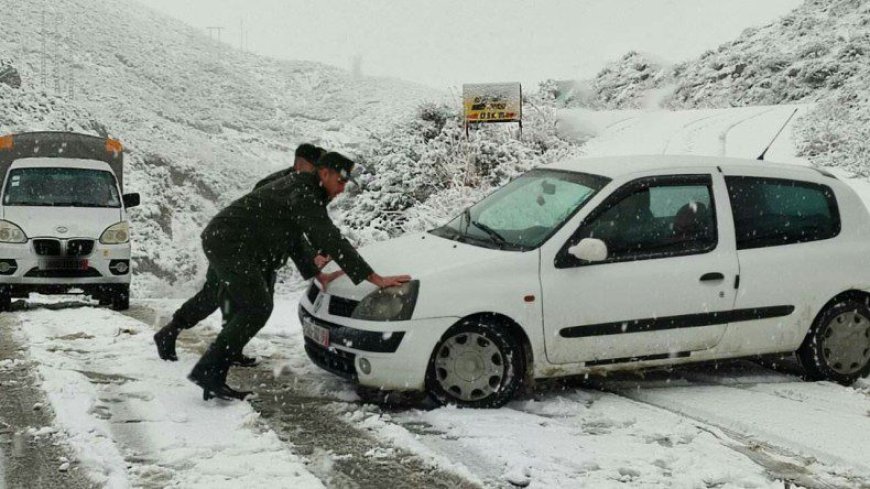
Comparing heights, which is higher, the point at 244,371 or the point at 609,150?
the point at 609,150

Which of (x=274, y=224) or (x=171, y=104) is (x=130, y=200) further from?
(x=171, y=104)

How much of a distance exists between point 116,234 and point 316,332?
643cm

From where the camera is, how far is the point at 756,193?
6.29 meters

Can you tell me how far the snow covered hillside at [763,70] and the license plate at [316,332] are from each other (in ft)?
66.2

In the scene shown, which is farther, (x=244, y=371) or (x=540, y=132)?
(x=540, y=132)

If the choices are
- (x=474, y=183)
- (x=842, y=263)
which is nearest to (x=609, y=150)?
(x=474, y=183)

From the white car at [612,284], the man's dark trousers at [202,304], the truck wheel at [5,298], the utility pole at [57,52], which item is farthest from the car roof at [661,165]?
the utility pole at [57,52]

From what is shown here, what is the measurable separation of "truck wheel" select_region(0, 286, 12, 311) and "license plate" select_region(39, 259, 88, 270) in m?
0.49

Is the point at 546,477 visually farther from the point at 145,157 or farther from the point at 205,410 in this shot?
the point at 145,157

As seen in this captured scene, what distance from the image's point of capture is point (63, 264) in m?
10.9

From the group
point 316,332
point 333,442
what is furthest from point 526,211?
point 333,442

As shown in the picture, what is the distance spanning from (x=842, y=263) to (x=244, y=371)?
445cm

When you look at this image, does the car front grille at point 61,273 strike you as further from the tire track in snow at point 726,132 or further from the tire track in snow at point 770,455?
the tire track in snow at point 726,132

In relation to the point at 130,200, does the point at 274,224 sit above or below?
below
